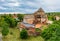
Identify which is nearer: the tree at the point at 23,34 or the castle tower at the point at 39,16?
the tree at the point at 23,34

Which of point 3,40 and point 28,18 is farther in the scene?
point 28,18

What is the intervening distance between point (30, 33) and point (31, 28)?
116 inches

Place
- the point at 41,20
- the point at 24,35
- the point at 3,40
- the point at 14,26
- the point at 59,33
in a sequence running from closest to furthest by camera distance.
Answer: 1. the point at 59,33
2. the point at 3,40
3. the point at 24,35
4. the point at 41,20
5. the point at 14,26

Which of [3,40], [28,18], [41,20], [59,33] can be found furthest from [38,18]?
[59,33]

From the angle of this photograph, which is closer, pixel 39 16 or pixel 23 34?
pixel 23 34

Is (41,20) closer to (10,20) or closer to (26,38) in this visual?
(10,20)

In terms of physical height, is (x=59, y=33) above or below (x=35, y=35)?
above

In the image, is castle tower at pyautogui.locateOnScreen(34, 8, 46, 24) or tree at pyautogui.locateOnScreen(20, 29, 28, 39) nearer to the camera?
tree at pyautogui.locateOnScreen(20, 29, 28, 39)

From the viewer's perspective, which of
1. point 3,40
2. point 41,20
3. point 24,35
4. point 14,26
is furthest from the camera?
point 14,26

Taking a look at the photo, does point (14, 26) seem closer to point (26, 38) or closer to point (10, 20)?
point (10, 20)

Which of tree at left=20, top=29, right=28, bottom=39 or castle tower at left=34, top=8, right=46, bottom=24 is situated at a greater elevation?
castle tower at left=34, top=8, right=46, bottom=24

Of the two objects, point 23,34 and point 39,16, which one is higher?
point 39,16

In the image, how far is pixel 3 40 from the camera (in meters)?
47.5

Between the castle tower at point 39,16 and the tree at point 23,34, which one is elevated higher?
the castle tower at point 39,16
